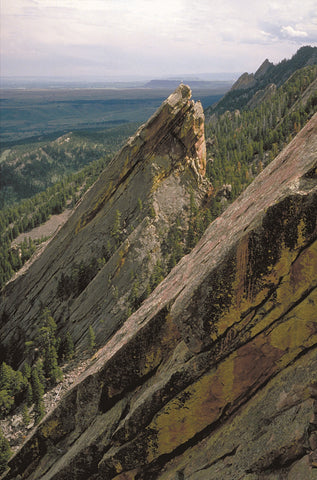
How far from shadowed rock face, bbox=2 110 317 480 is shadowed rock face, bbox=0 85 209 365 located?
33037mm

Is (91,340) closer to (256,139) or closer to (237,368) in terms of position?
(237,368)

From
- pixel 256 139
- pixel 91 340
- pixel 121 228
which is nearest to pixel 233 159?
pixel 256 139

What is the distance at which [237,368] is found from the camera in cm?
1342

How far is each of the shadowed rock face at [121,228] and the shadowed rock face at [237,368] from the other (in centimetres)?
3304

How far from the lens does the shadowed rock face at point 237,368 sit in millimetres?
11906

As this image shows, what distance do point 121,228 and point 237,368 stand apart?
149 ft

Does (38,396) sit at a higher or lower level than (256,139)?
lower

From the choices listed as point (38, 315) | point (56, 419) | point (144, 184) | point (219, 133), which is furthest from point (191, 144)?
point (219, 133)

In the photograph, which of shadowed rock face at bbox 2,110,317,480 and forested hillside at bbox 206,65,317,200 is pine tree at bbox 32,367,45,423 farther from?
forested hillside at bbox 206,65,317,200

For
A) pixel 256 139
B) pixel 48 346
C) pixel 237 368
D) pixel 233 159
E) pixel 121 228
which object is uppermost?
pixel 256 139

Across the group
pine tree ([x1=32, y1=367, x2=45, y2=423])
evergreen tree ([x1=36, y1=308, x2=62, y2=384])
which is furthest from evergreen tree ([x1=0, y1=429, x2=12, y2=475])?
evergreen tree ([x1=36, y1=308, x2=62, y2=384])

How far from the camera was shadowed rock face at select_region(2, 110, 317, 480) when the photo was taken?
11906 mm

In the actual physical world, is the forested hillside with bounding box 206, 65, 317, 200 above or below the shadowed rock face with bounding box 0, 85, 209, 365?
above

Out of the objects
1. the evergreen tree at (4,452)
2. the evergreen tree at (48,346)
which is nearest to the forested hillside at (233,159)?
the evergreen tree at (48,346)
